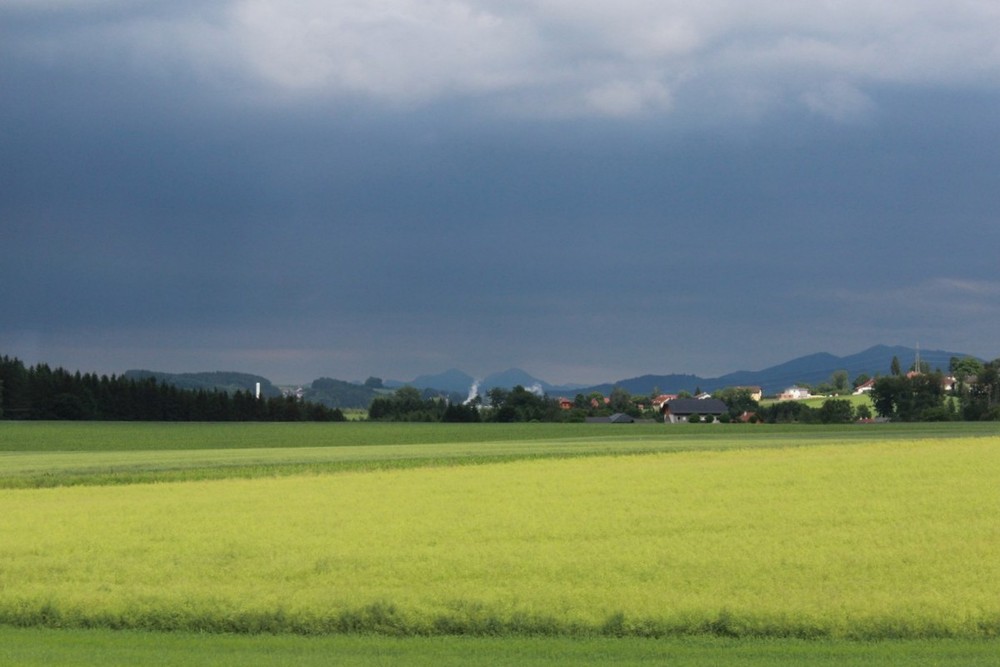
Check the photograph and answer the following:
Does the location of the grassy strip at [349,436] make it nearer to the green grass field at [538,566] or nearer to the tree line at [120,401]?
the green grass field at [538,566]

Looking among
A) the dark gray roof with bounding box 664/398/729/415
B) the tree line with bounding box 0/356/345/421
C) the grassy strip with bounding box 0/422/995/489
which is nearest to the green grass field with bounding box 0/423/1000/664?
the grassy strip with bounding box 0/422/995/489

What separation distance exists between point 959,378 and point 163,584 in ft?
589

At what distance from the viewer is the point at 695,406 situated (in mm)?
173375

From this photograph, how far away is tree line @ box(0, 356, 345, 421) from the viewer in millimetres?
125375

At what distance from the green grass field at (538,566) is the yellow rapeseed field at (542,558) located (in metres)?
0.05

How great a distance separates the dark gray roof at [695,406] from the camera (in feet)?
561

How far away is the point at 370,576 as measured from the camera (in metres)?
16.4

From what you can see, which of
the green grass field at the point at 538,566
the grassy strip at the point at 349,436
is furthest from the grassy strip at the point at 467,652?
the grassy strip at the point at 349,436

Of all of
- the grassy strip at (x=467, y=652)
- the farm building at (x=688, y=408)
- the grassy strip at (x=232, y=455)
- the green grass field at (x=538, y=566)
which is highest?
the farm building at (x=688, y=408)

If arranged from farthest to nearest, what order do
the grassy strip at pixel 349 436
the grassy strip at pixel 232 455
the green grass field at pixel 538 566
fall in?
the grassy strip at pixel 349 436, the grassy strip at pixel 232 455, the green grass field at pixel 538 566

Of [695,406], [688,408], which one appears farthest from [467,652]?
[695,406]

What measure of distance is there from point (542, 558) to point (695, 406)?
159063 mm

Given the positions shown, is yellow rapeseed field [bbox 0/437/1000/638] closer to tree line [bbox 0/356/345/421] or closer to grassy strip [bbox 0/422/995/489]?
grassy strip [bbox 0/422/995/489]

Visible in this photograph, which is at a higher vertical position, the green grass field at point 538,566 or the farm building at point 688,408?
the farm building at point 688,408
